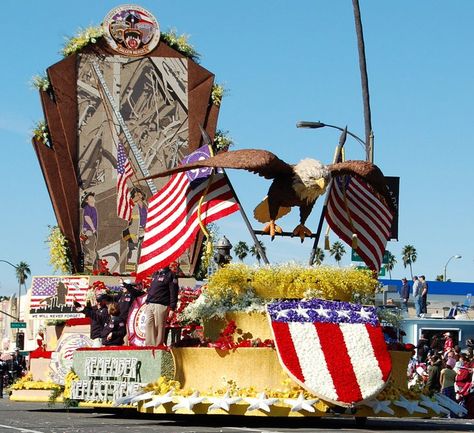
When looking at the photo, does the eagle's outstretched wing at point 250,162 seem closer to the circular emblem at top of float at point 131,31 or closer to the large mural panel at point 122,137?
the large mural panel at point 122,137

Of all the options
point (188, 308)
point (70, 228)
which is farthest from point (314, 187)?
point (70, 228)

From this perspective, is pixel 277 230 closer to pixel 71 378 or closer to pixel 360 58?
pixel 71 378

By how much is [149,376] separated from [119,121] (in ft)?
96.4

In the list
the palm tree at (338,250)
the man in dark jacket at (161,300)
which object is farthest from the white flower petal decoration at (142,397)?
the palm tree at (338,250)

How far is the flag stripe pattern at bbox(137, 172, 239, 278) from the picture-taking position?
18938mm

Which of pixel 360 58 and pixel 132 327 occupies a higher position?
pixel 360 58

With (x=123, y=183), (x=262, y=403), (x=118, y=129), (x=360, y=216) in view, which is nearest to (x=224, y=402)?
(x=262, y=403)

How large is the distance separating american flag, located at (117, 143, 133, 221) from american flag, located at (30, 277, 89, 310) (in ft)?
19.7

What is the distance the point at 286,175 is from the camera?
1856 centimetres

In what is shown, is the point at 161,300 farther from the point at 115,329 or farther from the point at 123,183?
the point at 123,183

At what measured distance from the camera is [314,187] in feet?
60.4

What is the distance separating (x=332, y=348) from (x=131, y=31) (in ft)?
103

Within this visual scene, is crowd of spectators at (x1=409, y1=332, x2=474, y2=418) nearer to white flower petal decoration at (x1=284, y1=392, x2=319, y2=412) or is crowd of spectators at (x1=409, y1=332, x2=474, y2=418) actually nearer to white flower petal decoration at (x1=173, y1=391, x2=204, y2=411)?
white flower petal decoration at (x1=284, y1=392, x2=319, y2=412)

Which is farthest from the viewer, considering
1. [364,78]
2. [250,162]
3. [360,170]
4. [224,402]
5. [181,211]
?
[364,78]
